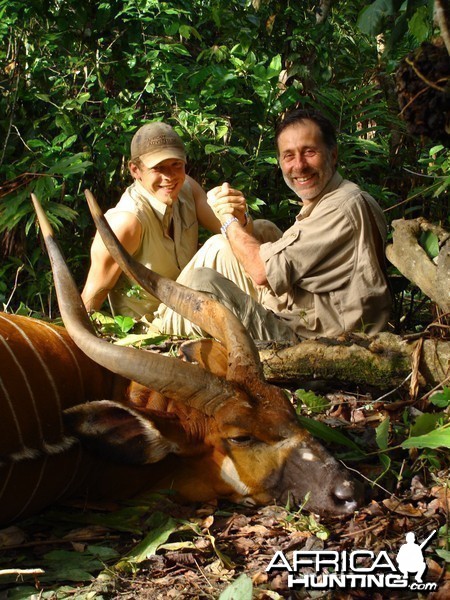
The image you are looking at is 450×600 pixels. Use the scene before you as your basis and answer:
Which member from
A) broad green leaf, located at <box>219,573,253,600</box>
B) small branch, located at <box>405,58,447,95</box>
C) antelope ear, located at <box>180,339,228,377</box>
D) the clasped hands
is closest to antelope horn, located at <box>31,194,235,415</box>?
antelope ear, located at <box>180,339,228,377</box>

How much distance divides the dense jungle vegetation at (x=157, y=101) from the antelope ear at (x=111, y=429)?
10.4 ft

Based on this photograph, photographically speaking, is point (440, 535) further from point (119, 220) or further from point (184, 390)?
point (119, 220)

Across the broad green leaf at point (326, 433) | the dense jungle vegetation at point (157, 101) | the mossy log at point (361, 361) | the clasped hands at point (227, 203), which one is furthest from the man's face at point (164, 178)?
the broad green leaf at point (326, 433)

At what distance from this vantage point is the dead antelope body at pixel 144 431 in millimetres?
3475

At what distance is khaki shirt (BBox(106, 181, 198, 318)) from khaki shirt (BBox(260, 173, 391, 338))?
4.19 feet

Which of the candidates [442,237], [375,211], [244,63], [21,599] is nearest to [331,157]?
[375,211]

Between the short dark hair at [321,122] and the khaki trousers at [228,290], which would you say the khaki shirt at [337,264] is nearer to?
the khaki trousers at [228,290]

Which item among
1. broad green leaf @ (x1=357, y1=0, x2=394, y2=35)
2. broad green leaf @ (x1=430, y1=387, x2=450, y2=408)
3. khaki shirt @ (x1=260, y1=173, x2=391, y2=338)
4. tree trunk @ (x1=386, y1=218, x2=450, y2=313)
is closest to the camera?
broad green leaf @ (x1=357, y1=0, x2=394, y2=35)

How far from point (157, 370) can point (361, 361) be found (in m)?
1.40

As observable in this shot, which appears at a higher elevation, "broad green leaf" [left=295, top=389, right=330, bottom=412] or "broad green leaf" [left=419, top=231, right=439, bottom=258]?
"broad green leaf" [left=419, top=231, right=439, bottom=258]

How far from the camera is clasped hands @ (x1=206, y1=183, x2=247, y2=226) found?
5.68m

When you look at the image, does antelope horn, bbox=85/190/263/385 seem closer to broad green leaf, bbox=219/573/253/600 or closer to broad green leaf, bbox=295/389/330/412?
broad green leaf, bbox=295/389/330/412

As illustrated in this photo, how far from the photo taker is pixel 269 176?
7660mm

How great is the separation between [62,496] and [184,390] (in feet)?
2.37
